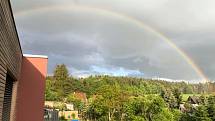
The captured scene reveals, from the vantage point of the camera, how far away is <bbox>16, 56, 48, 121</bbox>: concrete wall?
14.4 m

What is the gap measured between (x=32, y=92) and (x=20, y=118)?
138cm

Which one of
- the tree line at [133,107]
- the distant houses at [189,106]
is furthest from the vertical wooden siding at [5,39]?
the distant houses at [189,106]

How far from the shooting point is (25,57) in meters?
14.6

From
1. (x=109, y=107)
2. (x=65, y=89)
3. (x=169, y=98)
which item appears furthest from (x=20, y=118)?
(x=65, y=89)

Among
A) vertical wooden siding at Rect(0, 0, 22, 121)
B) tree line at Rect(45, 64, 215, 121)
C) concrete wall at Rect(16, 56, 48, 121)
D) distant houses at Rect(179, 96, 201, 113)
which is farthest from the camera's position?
distant houses at Rect(179, 96, 201, 113)

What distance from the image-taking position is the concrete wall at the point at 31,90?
47.3ft

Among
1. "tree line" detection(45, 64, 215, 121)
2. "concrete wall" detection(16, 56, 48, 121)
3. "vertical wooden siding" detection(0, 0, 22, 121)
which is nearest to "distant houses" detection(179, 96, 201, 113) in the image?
"tree line" detection(45, 64, 215, 121)

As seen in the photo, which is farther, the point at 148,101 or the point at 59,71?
the point at 59,71

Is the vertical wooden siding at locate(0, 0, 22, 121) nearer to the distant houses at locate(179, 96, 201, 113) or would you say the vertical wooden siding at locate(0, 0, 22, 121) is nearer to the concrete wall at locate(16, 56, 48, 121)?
the concrete wall at locate(16, 56, 48, 121)

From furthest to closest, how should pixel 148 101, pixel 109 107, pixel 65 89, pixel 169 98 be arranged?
1. pixel 65 89
2. pixel 169 98
3. pixel 109 107
4. pixel 148 101

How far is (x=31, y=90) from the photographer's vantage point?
14844 mm

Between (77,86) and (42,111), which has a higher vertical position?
(77,86)

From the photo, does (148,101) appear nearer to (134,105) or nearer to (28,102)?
(134,105)

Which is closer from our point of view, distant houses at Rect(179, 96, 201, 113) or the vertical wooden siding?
the vertical wooden siding
